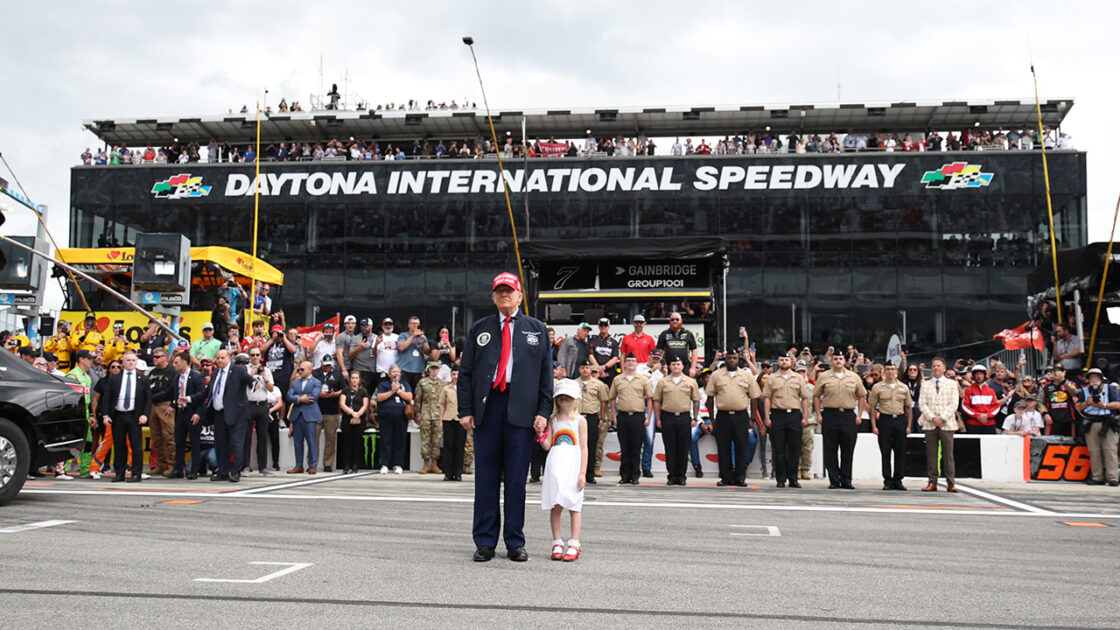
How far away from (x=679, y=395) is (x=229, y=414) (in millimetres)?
6492

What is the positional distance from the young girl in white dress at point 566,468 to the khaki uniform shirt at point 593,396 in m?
7.60

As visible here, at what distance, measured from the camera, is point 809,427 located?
51.5 feet

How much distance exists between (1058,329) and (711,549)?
13480 millimetres

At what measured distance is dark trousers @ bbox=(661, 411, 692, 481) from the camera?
46.6 feet

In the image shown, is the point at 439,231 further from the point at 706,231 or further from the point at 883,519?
the point at 883,519

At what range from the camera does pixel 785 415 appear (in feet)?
46.4

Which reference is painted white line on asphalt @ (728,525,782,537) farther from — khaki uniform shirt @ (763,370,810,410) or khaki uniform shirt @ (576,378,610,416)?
khaki uniform shirt @ (576,378,610,416)

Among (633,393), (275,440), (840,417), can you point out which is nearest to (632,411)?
(633,393)

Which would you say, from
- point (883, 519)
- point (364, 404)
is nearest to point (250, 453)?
point (364, 404)

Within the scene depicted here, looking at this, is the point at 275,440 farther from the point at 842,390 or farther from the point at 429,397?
the point at 842,390

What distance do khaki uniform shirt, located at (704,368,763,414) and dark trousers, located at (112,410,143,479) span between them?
820 cm

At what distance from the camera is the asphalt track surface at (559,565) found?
4977 mm

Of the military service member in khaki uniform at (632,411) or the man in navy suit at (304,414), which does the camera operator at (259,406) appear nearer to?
the man in navy suit at (304,414)

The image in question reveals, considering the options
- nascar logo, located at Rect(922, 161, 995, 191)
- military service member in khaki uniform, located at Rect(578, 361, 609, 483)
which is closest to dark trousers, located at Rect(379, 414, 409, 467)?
military service member in khaki uniform, located at Rect(578, 361, 609, 483)
